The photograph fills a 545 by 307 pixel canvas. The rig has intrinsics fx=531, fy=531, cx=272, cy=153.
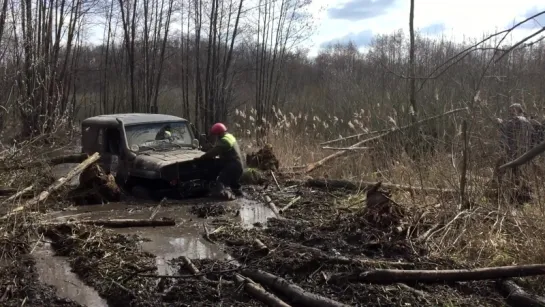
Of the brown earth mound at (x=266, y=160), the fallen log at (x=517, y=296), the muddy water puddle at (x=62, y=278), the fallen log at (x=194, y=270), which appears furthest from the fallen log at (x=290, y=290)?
the brown earth mound at (x=266, y=160)

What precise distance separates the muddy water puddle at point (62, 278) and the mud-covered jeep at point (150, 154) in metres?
3.11

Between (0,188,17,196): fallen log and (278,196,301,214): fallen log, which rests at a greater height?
(0,188,17,196): fallen log

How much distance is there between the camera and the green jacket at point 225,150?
10.0 meters

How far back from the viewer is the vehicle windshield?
34.7ft

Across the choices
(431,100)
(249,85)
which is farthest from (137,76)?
(431,100)

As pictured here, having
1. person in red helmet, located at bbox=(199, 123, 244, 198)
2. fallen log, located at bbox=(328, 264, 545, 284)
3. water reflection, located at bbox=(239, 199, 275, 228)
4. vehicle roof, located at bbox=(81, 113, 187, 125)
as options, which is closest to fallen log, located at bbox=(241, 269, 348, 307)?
fallen log, located at bbox=(328, 264, 545, 284)

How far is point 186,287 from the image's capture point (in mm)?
5504

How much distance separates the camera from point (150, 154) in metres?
10.3

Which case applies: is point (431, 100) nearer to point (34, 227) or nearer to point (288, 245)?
point (288, 245)

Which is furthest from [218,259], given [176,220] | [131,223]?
[176,220]

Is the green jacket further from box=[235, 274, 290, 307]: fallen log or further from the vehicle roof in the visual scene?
box=[235, 274, 290, 307]: fallen log

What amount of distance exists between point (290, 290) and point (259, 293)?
1.00 feet

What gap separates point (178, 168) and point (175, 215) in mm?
1070

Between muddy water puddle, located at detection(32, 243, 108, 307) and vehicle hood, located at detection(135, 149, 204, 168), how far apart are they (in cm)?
298
